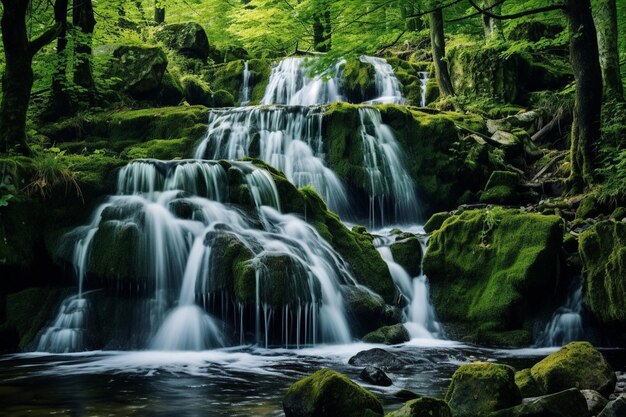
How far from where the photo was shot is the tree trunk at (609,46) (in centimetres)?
1223

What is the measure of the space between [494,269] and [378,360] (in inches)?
144

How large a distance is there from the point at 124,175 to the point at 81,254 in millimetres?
2077

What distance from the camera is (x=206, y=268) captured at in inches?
354

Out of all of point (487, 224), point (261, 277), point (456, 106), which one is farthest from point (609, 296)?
point (456, 106)

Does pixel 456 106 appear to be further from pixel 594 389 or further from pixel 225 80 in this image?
pixel 594 389

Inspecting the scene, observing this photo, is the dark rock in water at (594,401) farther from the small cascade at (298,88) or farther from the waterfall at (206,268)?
the small cascade at (298,88)

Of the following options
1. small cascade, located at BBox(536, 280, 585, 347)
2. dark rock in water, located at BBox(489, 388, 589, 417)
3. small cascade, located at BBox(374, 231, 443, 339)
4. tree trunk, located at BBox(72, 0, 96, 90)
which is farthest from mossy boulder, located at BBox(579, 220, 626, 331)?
tree trunk, located at BBox(72, 0, 96, 90)

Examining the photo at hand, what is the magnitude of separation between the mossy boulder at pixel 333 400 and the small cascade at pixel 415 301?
5011mm

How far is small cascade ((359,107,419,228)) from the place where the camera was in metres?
14.9

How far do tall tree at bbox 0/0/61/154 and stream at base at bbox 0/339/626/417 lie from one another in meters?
4.22

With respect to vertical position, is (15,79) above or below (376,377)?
above

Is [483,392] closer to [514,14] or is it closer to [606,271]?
[606,271]

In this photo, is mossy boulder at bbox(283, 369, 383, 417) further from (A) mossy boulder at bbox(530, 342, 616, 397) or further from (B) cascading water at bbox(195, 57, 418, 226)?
(B) cascading water at bbox(195, 57, 418, 226)

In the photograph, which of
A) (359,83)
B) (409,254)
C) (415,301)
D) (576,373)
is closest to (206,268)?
(415,301)
